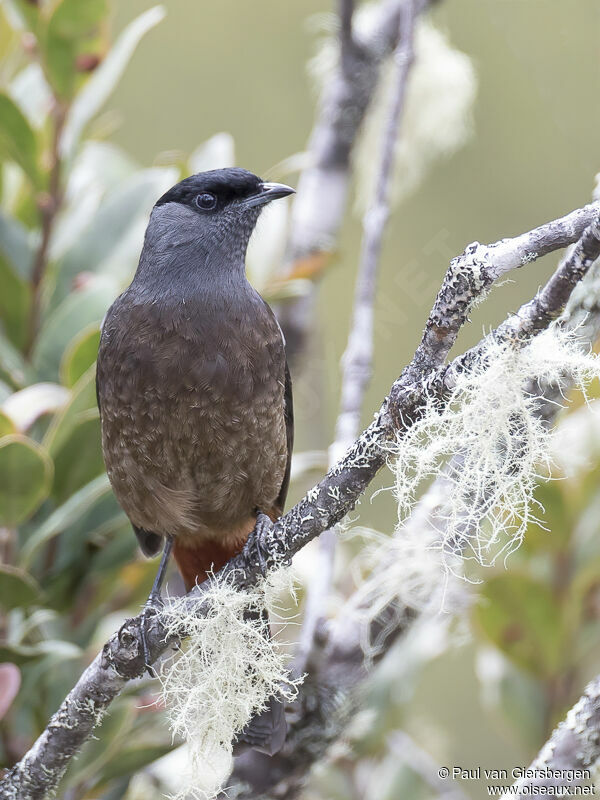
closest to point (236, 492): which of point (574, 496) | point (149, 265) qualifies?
point (149, 265)

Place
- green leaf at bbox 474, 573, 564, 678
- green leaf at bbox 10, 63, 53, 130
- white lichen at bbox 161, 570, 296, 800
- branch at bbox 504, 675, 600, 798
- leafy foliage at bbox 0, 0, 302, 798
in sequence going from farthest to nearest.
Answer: green leaf at bbox 10, 63, 53, 130, green leaf at bbox 474, 573, 564, 678, leafy foliage at bbox 0, 0, 302, 798, white lichen at bbox 161, 570, 296, 800, branch at bbox 504, 675, 600, 798

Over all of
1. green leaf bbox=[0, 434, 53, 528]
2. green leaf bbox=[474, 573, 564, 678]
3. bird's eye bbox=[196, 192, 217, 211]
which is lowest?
green leaf bbox=[474, 573, 564, 678]

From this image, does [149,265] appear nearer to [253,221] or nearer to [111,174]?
[253,221]

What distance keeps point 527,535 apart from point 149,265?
1195mm

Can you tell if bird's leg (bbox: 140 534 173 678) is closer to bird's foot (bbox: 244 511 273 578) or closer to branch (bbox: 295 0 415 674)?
bird's foot (bbox: 244 511 273 578)

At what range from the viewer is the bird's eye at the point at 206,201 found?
110 inches

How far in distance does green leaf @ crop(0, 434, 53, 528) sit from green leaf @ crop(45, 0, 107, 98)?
1.08 meters

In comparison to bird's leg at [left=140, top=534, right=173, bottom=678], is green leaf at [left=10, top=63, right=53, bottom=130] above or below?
above

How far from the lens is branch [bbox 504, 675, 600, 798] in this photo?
66.2 inches

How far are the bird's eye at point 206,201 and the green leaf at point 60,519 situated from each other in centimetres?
81

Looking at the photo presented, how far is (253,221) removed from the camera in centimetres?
282

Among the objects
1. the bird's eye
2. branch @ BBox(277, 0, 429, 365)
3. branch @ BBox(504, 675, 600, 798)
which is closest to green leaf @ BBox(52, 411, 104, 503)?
the bird's eye

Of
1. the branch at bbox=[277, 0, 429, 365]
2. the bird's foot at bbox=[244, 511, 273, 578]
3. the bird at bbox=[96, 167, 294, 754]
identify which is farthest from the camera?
the branch at bbox=[277, 0, 429, 365]

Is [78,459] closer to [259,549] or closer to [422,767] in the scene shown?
[259,549]
